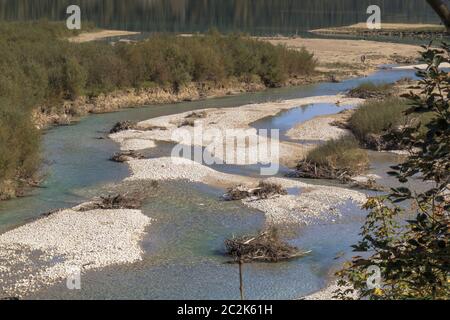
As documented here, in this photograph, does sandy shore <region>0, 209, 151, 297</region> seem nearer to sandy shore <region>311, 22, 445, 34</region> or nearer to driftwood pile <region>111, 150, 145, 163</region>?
driftwood pile <region>111, 150, 145, 163</region>

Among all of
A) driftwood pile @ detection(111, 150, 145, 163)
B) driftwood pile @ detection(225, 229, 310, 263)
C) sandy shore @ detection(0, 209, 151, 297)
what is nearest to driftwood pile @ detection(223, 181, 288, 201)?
sandy shore @ detection(0, 209, 151, 297)

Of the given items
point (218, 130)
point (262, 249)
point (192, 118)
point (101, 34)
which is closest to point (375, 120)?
point (218, 130)

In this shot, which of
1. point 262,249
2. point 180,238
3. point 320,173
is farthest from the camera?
point 320,173

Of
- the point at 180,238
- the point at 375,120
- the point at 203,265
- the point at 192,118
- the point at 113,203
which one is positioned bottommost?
the point at 203,265

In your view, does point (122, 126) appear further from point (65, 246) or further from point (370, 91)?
point (370, 91)

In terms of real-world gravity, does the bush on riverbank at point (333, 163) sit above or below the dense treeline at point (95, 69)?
below

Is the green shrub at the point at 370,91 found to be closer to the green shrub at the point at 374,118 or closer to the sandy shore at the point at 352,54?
the green shrub at the point at 374,118

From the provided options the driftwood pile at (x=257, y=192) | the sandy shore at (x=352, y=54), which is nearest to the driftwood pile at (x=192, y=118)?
the driftwood pile at (x=257, y=192)
